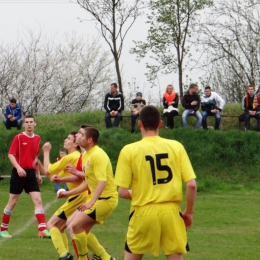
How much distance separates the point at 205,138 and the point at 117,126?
10.3 ft

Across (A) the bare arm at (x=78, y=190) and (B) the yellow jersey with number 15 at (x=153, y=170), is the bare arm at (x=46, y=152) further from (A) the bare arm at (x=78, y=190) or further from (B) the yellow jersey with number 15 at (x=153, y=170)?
(B) the yellow jersey with number 15 at (x=153, y=170)

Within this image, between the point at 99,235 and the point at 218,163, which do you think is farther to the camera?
the point at 218,163

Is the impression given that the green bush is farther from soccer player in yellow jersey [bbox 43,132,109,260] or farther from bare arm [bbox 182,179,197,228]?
bare arm [bbox 182,179,197,228]

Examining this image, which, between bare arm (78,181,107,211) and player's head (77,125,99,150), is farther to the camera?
player's head (77,125,99,150)

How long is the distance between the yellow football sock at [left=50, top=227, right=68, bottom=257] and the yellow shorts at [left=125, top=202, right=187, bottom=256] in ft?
8.91

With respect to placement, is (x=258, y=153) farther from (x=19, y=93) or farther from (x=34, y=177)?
(x=19, y=93)

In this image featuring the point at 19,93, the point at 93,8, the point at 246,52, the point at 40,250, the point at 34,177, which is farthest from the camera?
the point at 19,93

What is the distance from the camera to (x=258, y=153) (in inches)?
866

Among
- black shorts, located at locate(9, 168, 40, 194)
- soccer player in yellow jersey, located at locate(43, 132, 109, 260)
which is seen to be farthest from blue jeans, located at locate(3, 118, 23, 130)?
soccer player in yellow jersey, located at locate(43, 132, 109, 260)

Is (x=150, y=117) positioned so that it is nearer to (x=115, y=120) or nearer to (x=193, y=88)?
(x=193, y=88)

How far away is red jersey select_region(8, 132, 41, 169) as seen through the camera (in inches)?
443

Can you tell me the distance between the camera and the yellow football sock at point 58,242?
28.7 ft

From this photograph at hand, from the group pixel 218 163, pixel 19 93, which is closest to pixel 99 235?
pixel 218 163

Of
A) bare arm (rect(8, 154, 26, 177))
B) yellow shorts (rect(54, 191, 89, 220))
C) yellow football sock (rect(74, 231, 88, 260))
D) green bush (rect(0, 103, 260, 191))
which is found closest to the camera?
yellow football sock (rect(74, 231, 88, 260))
